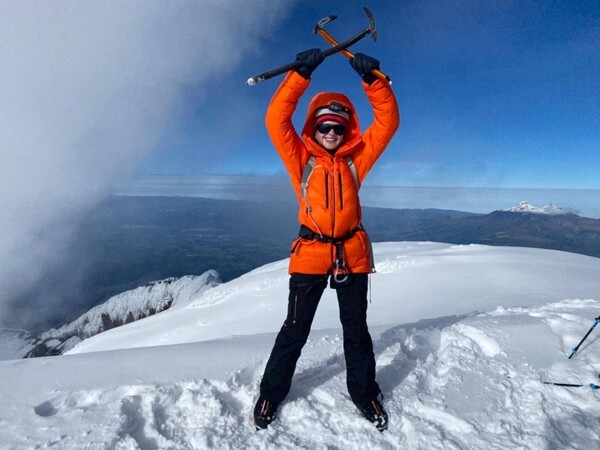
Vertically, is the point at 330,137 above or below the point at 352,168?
above

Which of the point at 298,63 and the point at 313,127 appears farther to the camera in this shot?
the point at 313,127

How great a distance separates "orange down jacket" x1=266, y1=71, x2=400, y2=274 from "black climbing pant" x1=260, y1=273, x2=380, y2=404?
177 mm

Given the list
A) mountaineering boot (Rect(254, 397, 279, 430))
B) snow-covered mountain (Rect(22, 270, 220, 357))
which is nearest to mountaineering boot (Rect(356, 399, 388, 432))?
mountaineering boot (Rect(254, 397, 279, 430))

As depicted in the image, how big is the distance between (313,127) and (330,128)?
30 cm

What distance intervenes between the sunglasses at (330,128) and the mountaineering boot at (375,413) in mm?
2679

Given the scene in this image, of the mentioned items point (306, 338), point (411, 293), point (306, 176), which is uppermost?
point (306, 176)

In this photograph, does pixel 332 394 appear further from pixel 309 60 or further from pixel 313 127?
pixel 309 60

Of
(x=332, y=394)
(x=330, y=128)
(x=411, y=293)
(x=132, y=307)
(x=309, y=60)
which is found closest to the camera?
(x=309, y=60)

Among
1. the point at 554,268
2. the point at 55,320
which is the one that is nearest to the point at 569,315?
the point at 554,268

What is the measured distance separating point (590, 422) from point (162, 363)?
14.6 feet

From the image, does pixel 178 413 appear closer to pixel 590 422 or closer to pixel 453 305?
pixel 590 422

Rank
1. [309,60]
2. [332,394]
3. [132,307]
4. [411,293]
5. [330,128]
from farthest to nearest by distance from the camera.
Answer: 1. [132,307]
2. [411,293]
3. [332,394]
4. [330,128]
5. [309,60]

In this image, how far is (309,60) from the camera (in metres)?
3.23

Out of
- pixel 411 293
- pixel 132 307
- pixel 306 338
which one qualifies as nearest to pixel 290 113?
pixel 306 338
